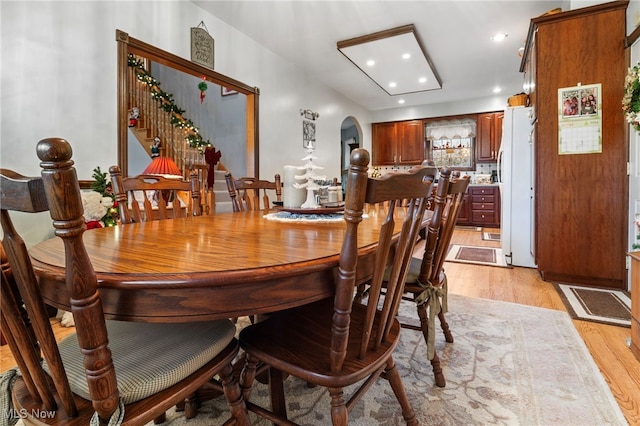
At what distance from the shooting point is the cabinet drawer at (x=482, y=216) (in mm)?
6191

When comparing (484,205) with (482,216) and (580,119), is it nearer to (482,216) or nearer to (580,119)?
(482,216)

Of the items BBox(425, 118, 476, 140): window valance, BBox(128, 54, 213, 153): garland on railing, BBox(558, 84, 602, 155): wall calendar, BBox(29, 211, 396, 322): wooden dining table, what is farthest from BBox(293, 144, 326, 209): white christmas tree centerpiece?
BBox(425, 118, 476, 140): window valance

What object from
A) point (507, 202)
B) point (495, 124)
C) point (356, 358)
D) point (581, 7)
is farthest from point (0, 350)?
point (495, 124)

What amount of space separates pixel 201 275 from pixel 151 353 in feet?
1.02

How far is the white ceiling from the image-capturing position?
10.2 feet

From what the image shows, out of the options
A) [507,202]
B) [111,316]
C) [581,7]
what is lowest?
[111,316]

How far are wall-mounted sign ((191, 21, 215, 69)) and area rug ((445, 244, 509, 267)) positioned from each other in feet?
11.0

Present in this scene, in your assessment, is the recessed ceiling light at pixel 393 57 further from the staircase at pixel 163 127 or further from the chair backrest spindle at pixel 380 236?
the chair backrest spindle at pixel 380 236

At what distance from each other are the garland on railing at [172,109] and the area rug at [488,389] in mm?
5457

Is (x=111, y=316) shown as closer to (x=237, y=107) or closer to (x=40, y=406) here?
(x=40, y=406)

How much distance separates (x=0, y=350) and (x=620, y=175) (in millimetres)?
4260

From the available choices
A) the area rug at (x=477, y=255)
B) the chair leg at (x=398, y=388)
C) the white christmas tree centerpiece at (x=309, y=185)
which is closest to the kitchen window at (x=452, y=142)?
the area rug at (x=477, y=255)

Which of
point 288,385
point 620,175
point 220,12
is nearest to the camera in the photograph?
point 288,385

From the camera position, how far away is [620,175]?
256cm
